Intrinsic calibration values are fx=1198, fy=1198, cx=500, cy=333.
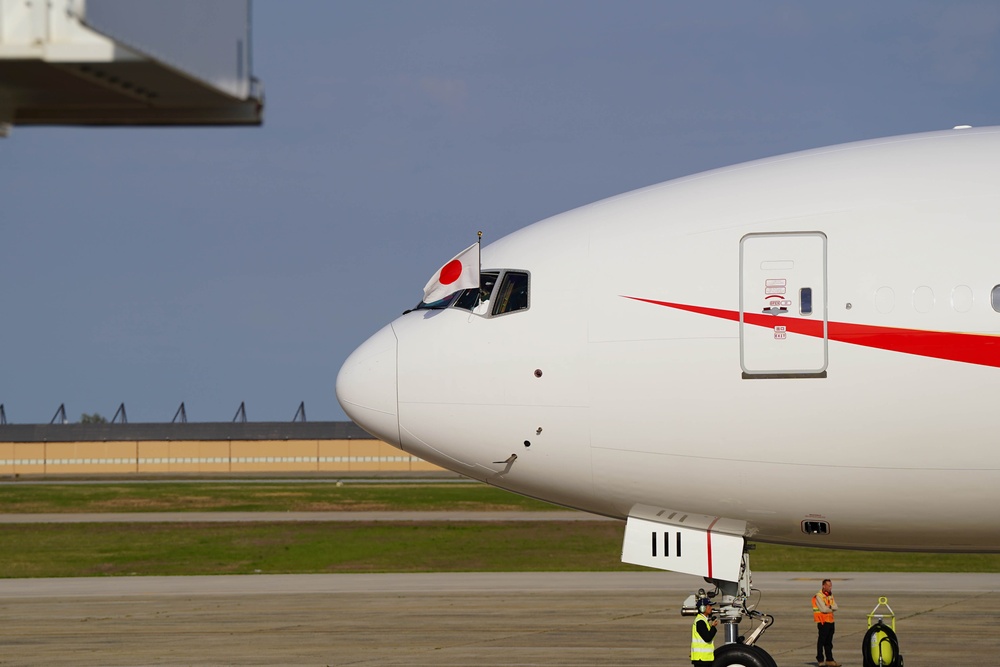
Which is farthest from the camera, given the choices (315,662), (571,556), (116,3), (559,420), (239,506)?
(239,506)

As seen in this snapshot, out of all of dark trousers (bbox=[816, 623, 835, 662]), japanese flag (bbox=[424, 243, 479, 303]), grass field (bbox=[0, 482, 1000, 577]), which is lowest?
grass field (bbox=[0, 482, 1000, 577])

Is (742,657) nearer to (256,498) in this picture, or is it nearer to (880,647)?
(880,647)

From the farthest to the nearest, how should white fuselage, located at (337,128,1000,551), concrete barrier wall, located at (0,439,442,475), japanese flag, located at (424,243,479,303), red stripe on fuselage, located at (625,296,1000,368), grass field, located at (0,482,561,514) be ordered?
concrete barrier wall, located at (0,439,442,475) → grass field, located at (0,482,561,514) → japanese flag, located at (424,243,479,303) → white fuselage, located at (337,128,1000,551) → red stripe on fuselage, located at (625,296,1000,368)

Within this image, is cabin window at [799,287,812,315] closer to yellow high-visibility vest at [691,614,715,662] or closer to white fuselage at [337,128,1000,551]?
white fuselage at [337,128,1000,551]

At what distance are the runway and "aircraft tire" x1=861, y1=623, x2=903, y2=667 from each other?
112 inches

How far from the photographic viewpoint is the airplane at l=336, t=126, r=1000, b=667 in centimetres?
1094

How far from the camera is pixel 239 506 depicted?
57531 mm

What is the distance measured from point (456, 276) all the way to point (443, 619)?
42.4ft

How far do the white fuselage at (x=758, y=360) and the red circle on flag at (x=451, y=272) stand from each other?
0.49 meters

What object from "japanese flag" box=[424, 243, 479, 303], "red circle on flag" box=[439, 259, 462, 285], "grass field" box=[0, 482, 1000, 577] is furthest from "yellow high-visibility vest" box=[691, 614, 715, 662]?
"grass field" box=[0, 482, 1000, 577]

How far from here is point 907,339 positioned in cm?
1089

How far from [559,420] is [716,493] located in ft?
5.53

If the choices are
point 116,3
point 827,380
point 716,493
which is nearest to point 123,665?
point 716,493

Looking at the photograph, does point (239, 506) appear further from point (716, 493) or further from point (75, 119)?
point (75, 119)
